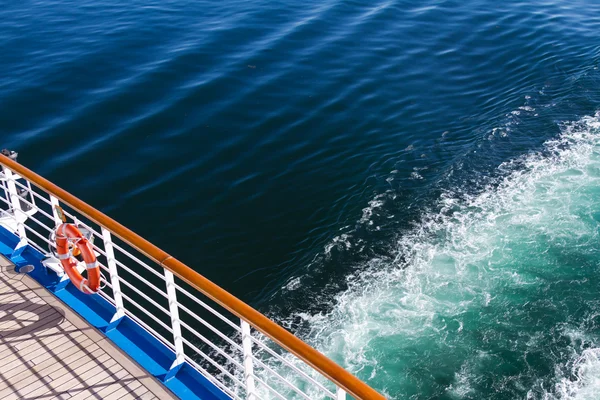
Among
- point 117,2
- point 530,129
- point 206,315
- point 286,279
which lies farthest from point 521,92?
point 117,2

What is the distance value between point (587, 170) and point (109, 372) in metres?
9.65

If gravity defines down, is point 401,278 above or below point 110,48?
below

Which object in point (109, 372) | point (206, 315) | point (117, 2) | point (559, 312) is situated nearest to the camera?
point (109, 372)

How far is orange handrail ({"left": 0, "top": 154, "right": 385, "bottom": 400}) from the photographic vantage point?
283 centimetres

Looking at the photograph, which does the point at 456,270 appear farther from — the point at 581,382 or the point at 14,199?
the point at 14,199

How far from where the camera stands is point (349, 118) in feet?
42.9

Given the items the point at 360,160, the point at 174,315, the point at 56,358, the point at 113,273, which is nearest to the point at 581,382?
the point at 174,315

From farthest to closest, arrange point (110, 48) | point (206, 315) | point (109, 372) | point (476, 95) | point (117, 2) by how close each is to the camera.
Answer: point (117, 2) → point (110, 48) → point (476, 95) → point (206, 315) → point (109, 372)

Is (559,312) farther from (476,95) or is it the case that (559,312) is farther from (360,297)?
(476,95)

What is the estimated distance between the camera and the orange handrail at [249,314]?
283 centimetres

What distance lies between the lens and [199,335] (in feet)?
13.3

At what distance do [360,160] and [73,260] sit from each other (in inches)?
292

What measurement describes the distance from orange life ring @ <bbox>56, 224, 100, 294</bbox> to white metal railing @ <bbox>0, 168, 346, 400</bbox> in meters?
0.10

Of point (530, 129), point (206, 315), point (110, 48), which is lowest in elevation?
point (206, 315)
